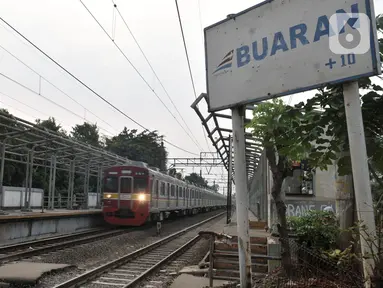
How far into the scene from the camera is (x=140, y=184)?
17438 mm

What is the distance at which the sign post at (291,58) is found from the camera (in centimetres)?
288

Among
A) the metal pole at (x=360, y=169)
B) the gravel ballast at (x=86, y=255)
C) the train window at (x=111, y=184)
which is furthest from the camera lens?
the train window at (x=111, y=184)

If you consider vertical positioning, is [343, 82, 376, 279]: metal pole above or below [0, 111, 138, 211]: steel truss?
below

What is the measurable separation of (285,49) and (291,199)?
9.16 m

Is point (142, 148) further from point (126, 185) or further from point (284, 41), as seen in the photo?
point (284, 41)

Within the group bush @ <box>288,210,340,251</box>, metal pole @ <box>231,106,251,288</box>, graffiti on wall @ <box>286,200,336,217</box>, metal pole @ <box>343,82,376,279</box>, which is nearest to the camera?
metal pole @ <box>343,82,376,279</box>

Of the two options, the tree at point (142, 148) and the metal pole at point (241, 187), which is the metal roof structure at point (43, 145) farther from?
the tree at point (142, 148)

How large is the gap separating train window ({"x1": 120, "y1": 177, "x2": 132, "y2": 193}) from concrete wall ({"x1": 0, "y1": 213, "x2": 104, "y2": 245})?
7.76 ft

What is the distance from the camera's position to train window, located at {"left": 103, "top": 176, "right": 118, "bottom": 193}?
17.7 metres

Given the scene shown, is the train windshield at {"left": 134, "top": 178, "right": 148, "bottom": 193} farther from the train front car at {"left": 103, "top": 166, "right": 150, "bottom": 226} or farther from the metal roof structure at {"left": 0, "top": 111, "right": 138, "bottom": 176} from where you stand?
the metal roof structure at {"left": 0, "top": 111, "right": 138, "bottom": 176}

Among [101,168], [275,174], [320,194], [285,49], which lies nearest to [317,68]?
[285,49]

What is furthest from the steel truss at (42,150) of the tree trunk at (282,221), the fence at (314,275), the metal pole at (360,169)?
the metal pole at (360,169)

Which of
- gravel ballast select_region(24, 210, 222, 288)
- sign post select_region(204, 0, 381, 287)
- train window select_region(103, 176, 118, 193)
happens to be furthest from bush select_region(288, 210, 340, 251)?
train window select_region(103, 176, 118, 193)

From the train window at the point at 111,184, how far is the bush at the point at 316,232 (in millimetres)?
12239
